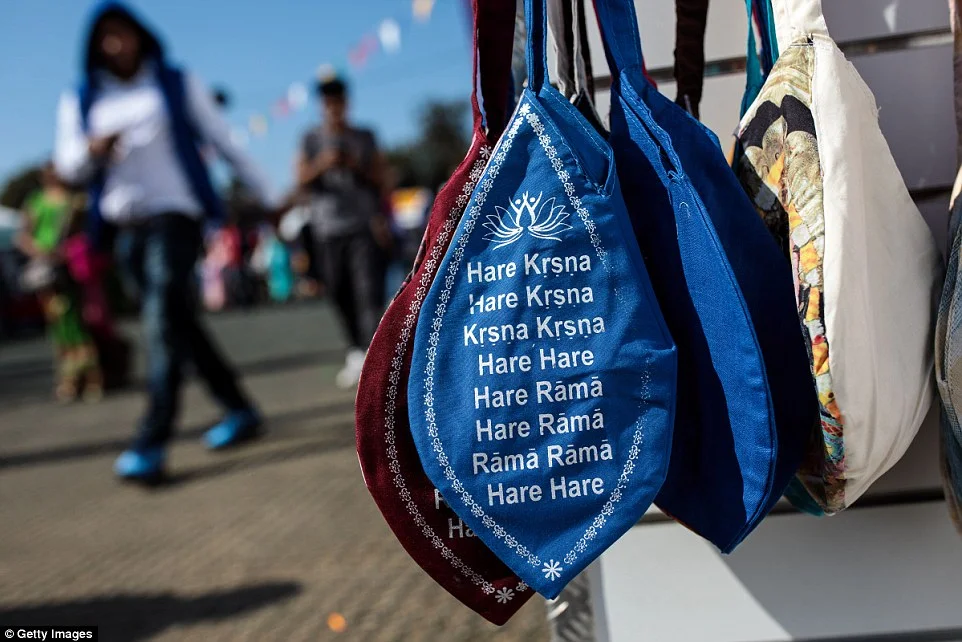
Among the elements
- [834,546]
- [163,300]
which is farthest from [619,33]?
[163,300]

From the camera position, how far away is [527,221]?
0.95 m

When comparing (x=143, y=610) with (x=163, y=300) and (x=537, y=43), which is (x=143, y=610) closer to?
(x=163, y=300)

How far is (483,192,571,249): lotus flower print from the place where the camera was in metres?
0.94

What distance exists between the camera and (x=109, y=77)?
3281mm

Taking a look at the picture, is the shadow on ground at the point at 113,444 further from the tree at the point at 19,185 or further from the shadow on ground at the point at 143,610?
the tree at the point at 19,185

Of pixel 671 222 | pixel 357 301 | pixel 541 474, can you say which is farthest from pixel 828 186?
pixel 357 301

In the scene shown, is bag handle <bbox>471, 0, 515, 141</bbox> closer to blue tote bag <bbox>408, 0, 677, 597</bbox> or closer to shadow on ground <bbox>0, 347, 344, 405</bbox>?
blue tote bag <bbox>408, 0, 677, 597</bbox>

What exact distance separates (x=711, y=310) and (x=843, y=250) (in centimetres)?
15

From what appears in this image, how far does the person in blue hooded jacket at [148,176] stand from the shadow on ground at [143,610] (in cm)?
108

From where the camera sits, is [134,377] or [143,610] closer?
[143,610]

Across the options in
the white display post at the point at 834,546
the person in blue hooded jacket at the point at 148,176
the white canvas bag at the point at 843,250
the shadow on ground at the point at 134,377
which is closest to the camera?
the white canvas bag at the point at 843,250

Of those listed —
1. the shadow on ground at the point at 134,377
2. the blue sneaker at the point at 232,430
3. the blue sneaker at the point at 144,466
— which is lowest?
the shadow on ground at the point at 134,377

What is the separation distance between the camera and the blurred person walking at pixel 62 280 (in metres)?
6.44

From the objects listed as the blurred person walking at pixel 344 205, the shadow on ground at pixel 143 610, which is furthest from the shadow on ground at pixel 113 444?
the shadow on ground at pixel 143 610
